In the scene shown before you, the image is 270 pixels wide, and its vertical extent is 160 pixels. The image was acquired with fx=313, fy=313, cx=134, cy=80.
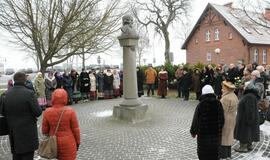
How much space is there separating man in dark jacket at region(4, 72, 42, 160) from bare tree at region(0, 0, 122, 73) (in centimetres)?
952

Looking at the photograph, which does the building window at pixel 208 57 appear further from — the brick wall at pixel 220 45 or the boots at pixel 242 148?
the boots at pixel 242 148

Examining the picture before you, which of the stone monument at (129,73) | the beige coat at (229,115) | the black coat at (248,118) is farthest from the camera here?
the stone monument at (129,73)

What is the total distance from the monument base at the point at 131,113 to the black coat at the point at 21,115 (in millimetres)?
4995

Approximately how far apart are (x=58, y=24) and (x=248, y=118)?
10.6 metres

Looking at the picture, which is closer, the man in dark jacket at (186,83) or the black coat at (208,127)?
the black coat at (208,127)

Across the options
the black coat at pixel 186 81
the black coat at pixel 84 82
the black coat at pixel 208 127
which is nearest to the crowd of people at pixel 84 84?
the black coat at pixel 84 82

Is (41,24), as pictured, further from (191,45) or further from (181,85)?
(191,45)

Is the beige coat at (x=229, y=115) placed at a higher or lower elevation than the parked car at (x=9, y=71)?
lower

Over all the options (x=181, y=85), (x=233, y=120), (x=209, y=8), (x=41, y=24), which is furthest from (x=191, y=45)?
(x=233, y=120)

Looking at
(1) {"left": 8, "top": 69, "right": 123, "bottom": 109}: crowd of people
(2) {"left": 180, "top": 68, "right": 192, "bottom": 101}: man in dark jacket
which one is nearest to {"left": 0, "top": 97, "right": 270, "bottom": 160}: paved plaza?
(1) {"left": 8, "top": 69, "right": 123, "bottom": 109}: crowd of people

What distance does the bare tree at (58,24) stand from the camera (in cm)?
1448

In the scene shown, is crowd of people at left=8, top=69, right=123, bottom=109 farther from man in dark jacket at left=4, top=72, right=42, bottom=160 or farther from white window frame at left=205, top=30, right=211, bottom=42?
white window frame at left=205, top=30, right=211, bottom=42

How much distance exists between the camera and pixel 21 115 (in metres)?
5.41

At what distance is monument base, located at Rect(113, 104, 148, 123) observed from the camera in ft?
33.5
